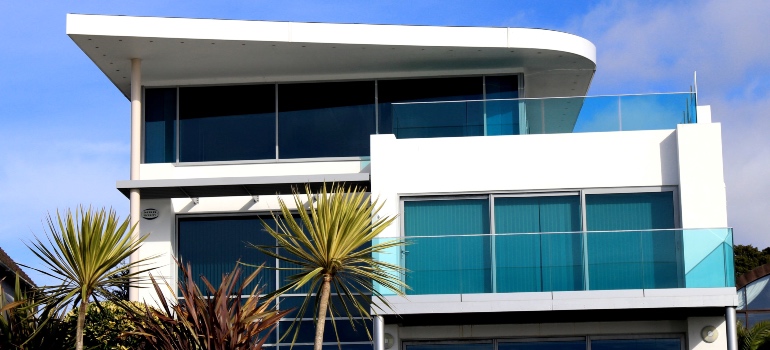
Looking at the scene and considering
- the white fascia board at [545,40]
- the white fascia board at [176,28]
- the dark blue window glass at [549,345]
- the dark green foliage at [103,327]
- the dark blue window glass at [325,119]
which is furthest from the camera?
the dark blue window glass at [325,119]

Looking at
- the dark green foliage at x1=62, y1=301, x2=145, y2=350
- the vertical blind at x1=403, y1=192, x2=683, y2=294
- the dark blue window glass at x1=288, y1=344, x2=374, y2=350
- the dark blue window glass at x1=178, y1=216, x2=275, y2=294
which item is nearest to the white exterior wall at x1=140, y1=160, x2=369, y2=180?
the dark blue window glass at x1=178, y1=216, x2=275, y2=294

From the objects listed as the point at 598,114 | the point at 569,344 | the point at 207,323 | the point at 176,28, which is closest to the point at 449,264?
the point at 569,344

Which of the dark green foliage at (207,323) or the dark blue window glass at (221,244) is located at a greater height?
the dark blue window glass at (221,244)

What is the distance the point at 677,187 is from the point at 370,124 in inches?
219

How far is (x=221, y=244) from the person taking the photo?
20922mm

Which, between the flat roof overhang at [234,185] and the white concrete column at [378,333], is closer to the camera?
the white concrete column at [378,333]

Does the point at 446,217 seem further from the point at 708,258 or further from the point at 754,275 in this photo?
the point at 754,275

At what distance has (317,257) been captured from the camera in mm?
15000

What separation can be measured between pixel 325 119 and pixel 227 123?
5.76 feet

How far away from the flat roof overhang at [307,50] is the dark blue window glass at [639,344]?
514 cm

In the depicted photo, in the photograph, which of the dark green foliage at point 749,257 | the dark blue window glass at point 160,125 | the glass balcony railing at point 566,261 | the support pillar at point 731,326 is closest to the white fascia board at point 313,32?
the dark blue window glass at point 160,125

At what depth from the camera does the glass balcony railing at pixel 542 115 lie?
19.0 metres

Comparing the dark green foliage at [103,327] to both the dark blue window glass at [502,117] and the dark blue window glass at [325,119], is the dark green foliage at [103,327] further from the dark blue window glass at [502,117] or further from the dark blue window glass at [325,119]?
the dark blue window glass at [502,117]

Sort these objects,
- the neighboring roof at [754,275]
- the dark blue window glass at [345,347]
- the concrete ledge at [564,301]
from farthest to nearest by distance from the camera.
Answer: the neighboring roof at [754,275]
the dark blue window glass at [345,347]
the concrete ledge at [564,301]
